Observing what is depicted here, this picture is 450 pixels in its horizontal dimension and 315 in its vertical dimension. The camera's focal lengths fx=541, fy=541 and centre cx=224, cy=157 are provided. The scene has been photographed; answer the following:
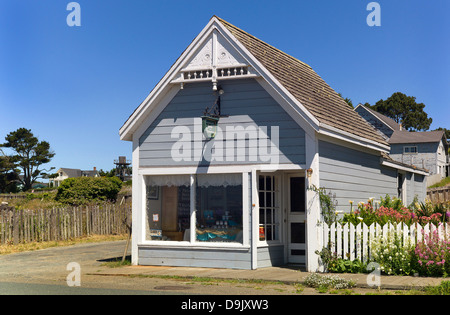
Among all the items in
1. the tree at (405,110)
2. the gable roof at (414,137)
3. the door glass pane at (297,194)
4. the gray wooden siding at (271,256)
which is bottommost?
the gray wooden siding at (271,256)

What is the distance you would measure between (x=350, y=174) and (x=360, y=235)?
110 inches

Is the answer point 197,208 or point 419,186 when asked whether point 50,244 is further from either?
point 419,186

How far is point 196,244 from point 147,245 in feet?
4.95

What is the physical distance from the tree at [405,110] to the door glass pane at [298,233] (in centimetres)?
8101

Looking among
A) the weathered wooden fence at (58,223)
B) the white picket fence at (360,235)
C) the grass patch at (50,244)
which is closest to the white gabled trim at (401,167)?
the white picket fence at (360,235)

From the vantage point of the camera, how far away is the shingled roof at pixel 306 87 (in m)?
14.3

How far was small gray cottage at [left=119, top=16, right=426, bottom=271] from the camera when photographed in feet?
45.6

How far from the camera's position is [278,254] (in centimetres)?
1475

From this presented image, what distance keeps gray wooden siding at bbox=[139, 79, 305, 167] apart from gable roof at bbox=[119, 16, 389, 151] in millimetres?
494

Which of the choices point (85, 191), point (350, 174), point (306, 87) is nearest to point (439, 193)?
point (85, 191)

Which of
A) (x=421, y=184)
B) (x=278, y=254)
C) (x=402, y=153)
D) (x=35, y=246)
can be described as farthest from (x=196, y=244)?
(x=402, y=153)

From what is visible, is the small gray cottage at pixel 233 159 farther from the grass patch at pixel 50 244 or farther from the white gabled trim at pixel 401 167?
the grass patch at pixel 50 244

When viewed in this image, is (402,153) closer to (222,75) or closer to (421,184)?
(421,184)

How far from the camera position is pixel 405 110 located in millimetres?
92125
